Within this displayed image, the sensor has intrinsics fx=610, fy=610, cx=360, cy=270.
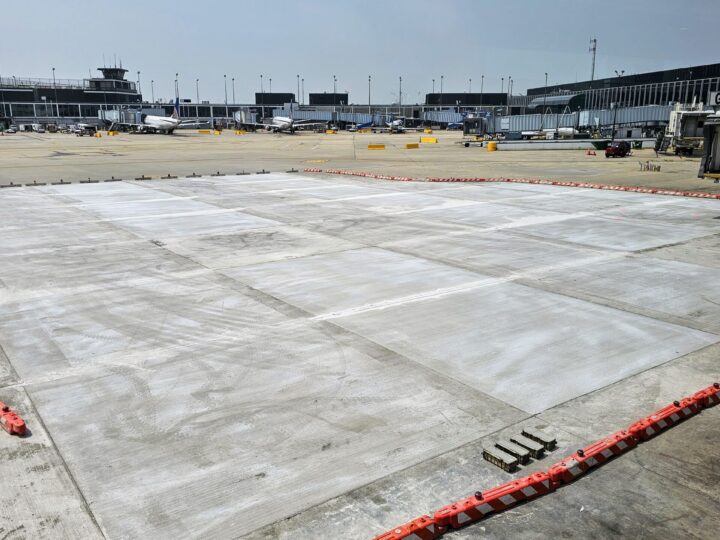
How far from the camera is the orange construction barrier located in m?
7.67

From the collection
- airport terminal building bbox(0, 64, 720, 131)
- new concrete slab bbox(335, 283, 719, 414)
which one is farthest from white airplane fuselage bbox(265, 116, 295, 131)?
new concrete slab bbox(335, 283, 719, 414)

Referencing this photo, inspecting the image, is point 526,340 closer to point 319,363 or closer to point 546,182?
point 319,363

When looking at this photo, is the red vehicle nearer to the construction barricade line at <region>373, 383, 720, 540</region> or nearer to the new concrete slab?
the new concrete slab

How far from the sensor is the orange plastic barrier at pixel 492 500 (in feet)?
19.9

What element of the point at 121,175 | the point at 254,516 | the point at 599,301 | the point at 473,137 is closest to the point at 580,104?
the point at 473,137

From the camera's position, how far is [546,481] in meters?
6.64

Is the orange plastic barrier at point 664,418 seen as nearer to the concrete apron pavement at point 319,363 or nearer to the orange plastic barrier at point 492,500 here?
the concrete apron pavement at point 319,363

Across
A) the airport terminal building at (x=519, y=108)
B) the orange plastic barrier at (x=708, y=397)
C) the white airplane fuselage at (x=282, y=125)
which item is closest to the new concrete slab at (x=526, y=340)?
the orange plastic barrier at (x=708, y=397)

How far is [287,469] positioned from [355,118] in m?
165

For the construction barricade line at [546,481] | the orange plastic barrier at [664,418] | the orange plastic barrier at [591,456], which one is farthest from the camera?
the orange plastic barrier at [664,418]

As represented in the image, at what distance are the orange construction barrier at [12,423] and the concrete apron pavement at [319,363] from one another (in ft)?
0.55

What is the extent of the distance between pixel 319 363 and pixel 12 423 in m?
4.35

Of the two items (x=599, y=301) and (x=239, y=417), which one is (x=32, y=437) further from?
(x=599, y=301)

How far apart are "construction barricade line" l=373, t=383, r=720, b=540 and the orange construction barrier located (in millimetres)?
4846
